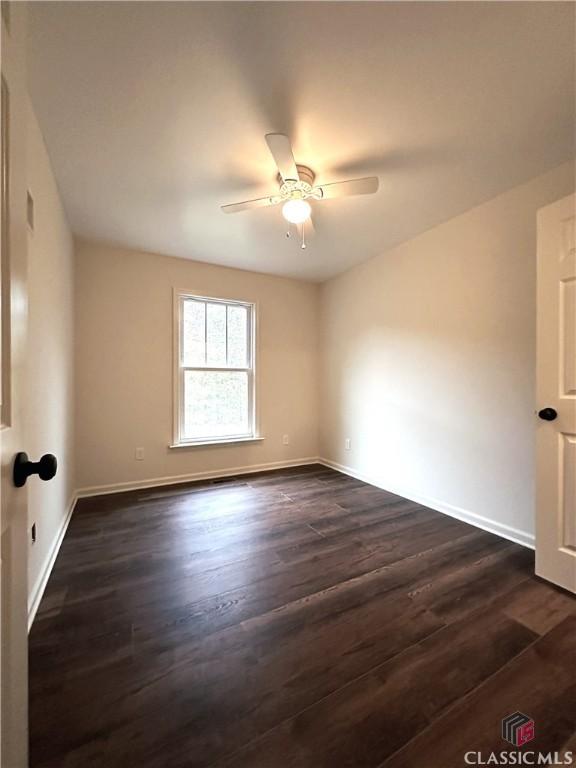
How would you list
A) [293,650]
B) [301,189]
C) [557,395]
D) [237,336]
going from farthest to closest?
[237,336] < [301,189] < [557,395] < [293,650]

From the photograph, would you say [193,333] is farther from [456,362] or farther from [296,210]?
[456,362]

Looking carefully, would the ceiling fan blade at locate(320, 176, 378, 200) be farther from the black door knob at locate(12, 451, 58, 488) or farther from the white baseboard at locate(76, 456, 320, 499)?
the white baseboard at locate(76, 456, 320, 499)

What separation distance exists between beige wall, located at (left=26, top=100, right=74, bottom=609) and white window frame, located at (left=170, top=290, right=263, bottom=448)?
100 cm

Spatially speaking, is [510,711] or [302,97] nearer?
[510,711]

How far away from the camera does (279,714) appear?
3.36 feet

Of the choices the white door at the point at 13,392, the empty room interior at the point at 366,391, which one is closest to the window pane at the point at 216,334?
the empty room interior at the point at 366,391

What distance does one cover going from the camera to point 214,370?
3580 millimetres

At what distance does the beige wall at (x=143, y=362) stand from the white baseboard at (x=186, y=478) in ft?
0.11

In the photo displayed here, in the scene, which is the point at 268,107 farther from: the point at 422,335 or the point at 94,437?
the point at 94,437

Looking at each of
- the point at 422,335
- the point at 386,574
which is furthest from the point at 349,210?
the point at 386,574

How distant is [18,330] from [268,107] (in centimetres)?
157

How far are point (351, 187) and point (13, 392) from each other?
1902 mm

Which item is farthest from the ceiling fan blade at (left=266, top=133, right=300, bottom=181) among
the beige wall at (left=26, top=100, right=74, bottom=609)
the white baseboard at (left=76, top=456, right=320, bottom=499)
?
the white baseboard at (left=76, top=456, right=320, bottom=499)

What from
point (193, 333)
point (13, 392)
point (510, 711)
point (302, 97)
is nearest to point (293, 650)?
point (510, 711)
